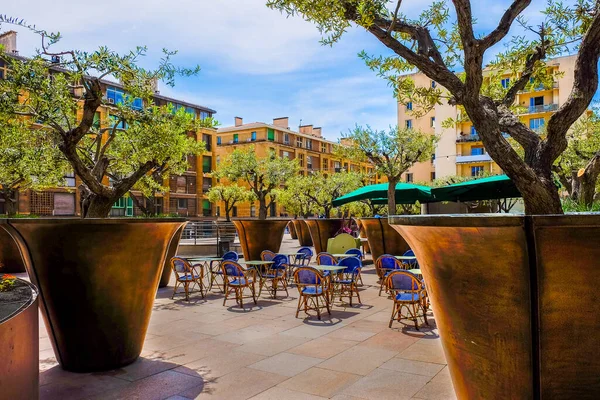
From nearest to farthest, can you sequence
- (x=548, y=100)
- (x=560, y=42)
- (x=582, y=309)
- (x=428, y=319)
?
(x=582, y=309), (x=560, y=42), (x=428, y=319), (x=548, y=100)

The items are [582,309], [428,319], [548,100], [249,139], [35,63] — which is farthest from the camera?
[249,139]

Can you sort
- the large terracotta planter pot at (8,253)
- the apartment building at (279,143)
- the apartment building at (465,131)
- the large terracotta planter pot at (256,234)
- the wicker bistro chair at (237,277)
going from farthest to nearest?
the apartment building at (279,143)
the apartment building at (465,131)
the large terracotta planter pot at (8,253)
the large terracotta planter pot at (256,234)
the wicker bistro chair at (237,277)

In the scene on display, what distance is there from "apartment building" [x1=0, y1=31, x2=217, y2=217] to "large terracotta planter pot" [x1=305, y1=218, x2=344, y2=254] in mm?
26269

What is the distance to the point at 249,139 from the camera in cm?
6750

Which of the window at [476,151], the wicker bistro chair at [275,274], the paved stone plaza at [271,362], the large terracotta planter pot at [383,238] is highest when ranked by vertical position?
the window at [476,151]

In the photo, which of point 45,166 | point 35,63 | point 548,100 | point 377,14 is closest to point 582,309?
point 377,14

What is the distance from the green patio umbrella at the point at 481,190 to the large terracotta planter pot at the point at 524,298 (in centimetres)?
874

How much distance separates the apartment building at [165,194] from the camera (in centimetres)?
3872

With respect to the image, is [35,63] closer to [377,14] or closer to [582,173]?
[377,14]

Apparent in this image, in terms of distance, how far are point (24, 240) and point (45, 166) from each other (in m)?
8.44

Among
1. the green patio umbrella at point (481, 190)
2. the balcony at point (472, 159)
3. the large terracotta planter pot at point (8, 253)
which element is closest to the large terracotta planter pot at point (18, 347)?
the green patio umbrella at point (481, 190)

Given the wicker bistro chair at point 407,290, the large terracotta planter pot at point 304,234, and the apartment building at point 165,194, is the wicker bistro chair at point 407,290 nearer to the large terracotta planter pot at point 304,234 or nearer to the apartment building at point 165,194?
the large terracotta planter pot at point 304,234

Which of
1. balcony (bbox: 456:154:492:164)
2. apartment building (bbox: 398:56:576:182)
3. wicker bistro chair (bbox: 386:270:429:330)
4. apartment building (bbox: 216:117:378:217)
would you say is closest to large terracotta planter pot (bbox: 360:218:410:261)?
wicker bistro chair (bbox: 386:270:429:330)

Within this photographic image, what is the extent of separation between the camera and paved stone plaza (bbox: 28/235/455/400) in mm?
4234
